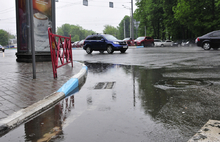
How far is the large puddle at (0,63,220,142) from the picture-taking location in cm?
304

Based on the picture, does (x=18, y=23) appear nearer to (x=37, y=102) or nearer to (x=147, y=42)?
(x=37, y=102)

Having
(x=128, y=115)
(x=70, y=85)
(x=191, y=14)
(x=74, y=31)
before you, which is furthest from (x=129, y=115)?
(x=74, y=31)

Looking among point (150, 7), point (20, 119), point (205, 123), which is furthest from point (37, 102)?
point (150, 7)

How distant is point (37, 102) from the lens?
446 centimetres

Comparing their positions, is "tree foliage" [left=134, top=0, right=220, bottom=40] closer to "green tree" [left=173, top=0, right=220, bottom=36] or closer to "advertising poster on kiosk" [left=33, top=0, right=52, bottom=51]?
"green tree" [left=173, top=0, right=220, bottom=36]

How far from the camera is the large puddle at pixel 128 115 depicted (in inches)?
120

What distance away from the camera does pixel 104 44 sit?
22.7 m

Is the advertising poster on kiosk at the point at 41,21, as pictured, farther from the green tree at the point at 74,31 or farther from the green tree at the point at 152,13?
the green tree at the point at 74,31

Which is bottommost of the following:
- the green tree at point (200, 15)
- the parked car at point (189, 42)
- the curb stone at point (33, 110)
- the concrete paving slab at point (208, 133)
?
the concrete paving slab at point (208, 133)

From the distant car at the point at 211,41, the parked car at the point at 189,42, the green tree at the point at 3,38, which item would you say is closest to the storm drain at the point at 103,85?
the distant car at the point at 211,41

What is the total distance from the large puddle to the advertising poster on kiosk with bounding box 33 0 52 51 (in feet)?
26.5

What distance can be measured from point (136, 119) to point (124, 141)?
778mm

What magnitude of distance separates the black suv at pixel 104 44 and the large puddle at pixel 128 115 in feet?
53.8

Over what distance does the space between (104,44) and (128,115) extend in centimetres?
1915
